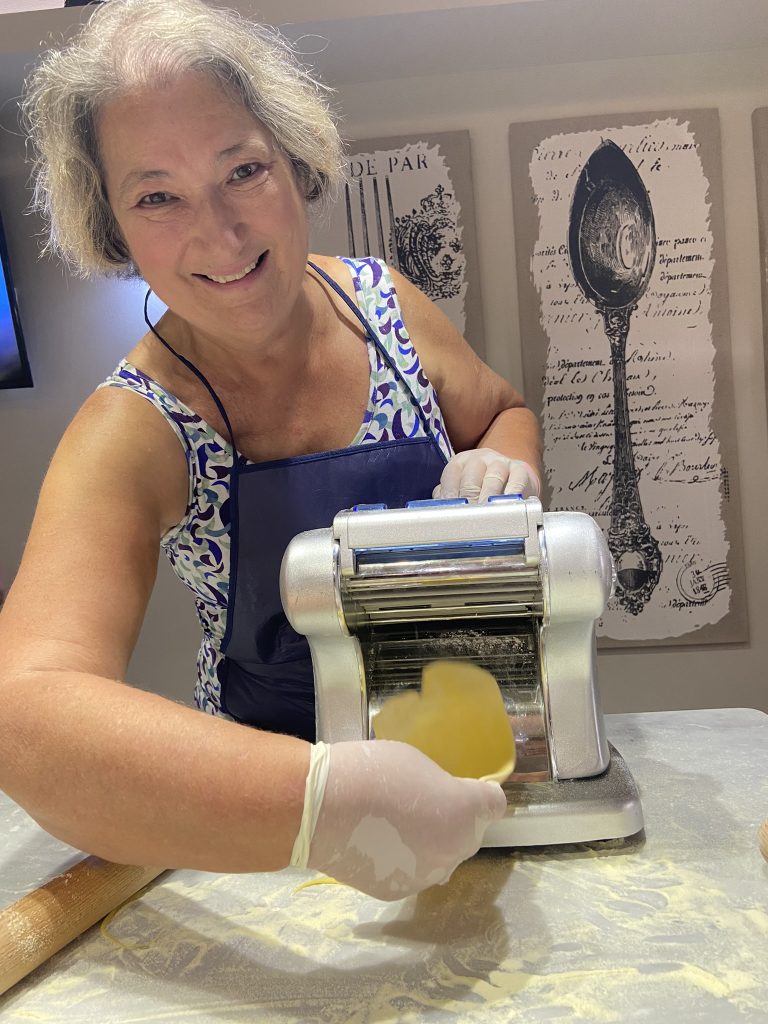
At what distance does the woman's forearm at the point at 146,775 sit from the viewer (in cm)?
77

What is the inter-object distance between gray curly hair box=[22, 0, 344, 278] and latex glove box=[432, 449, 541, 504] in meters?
0.46

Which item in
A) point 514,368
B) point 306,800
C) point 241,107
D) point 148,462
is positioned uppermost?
point 241,107

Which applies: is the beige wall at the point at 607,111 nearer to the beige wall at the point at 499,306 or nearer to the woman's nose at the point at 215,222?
the beige wall at the point at 499,306

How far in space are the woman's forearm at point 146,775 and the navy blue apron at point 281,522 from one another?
17.4 inches

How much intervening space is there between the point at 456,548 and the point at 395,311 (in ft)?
2.02

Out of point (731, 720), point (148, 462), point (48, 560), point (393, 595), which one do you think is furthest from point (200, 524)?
point (731, 720)

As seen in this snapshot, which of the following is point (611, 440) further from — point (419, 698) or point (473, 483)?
point (419, 698)

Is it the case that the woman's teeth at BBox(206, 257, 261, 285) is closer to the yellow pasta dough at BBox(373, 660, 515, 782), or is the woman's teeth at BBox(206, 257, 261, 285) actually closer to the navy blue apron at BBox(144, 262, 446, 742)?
the navy blue apron at BBox(144, 262, 446, 742)

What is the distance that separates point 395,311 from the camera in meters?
1.45

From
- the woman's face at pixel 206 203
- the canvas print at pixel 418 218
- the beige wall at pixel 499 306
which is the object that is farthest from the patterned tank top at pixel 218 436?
the beige wall at pixel 499 306

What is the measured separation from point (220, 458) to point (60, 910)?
588mm

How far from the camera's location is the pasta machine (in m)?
0.93

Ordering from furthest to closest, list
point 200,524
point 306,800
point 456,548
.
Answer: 1. point 200,524
2. point 456,548
3. point 306,800

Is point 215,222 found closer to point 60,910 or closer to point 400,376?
point 400,376
